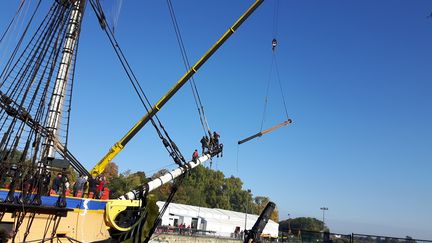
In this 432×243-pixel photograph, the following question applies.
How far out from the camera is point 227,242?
40.4m

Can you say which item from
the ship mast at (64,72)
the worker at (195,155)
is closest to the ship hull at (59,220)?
the ship mast at (64,72)

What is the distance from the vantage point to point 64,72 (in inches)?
588

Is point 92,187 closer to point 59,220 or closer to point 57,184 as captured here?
point 57,184

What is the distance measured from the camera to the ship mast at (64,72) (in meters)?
13.8

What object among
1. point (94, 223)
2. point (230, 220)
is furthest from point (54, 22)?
point (230, 220)

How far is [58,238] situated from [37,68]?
16.7 ft

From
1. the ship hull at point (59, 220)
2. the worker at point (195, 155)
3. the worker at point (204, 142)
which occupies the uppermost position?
→ the worker at point (204, 142)

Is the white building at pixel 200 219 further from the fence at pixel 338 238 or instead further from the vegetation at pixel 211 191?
the fence at pixel 338 238

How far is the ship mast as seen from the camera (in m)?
13.8

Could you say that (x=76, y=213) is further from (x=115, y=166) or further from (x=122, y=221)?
(x=115, y=166)

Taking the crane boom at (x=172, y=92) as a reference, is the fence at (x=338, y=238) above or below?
below

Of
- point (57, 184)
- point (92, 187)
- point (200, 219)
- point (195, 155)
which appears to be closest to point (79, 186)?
point (92, 187)

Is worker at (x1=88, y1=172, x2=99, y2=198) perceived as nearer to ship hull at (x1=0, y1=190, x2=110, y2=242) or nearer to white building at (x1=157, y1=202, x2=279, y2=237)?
ship hull at (x1=0, y1=190, x2=110, y2=242)

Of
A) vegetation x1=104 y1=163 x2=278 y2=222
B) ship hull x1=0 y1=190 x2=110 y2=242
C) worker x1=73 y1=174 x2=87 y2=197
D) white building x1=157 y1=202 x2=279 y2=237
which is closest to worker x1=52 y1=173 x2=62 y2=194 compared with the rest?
ship hull x1=0 y1=190 x2=110 y2=242
